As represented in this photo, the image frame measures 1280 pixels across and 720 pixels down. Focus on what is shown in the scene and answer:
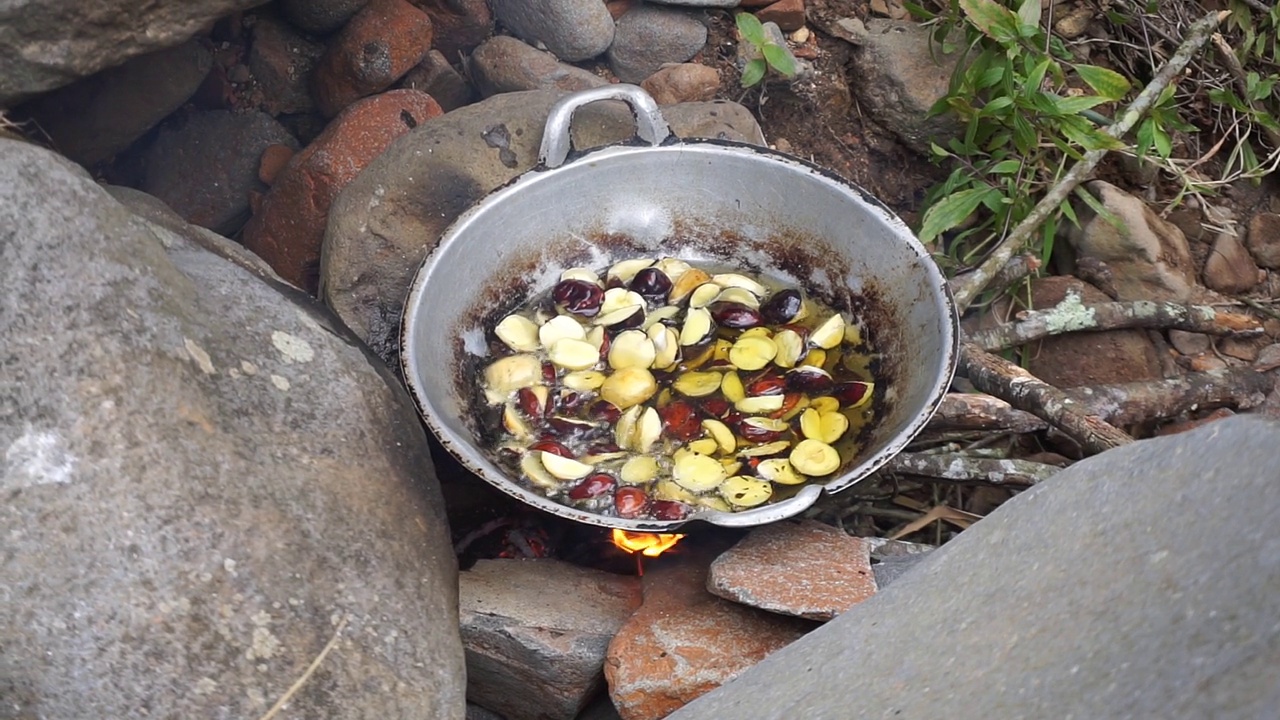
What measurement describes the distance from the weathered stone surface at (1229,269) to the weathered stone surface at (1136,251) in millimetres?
75

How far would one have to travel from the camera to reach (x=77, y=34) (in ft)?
7.14

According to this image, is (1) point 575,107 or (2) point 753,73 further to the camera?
(2) point 753,73

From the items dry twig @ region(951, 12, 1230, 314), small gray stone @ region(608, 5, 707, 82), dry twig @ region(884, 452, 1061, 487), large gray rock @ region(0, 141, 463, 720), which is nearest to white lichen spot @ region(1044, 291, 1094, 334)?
dry twig @ region(951, 12, 1230, 314)

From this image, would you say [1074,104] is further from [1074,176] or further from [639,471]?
[639,471]

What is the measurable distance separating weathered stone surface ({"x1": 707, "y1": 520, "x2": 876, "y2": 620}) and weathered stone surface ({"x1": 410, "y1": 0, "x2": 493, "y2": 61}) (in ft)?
7.58

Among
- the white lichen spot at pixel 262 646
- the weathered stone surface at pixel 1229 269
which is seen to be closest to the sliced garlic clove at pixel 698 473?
the white lichen spot at pixel 262 646

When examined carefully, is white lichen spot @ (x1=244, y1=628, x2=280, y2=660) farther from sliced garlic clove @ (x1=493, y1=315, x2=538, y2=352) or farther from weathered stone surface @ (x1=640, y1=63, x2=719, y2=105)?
weathered stone surface @ (x1=640, y1=63, x2=719, y2=105)

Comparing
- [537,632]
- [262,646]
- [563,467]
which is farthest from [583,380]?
[262,646]

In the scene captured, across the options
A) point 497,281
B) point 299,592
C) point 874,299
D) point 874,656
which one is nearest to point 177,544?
point 299,592

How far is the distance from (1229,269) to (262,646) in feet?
10.6

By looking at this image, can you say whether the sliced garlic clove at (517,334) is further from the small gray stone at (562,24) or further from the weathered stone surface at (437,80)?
the small gray stone at (562,24)

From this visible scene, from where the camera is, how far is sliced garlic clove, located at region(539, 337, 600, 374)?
2.52 meters

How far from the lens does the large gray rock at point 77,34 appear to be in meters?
2.08

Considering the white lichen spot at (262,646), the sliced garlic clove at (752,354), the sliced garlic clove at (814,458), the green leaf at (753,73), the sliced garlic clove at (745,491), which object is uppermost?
the white lichen spot at (262,646)
